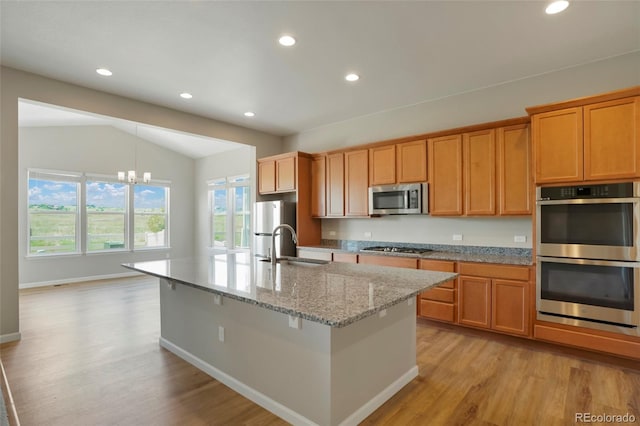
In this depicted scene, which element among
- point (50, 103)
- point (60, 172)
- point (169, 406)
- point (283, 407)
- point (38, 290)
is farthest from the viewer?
point (60, 172)

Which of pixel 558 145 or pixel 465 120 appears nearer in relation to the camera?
pixel 558 145

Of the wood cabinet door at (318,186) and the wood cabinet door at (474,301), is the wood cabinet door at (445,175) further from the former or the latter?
the wood cabinet door at (318,186)

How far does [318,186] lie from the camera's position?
17.6 feet

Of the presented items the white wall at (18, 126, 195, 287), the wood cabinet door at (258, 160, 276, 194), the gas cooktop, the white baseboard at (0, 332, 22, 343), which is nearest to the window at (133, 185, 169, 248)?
the white wall at (18, 126, 195, 287)

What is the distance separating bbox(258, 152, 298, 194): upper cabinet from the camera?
17.6 feet

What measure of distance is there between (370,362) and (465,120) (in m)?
3.32

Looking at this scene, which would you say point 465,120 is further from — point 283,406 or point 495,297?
point 283,406

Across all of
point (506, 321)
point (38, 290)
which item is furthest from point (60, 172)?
point (506, 321)

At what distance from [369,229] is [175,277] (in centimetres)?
330

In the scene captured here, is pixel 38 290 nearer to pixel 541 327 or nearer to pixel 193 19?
pixel 193 19

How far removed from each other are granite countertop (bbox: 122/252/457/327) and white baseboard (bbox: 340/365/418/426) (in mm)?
787

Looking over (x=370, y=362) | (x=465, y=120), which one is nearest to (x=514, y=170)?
(x=465, y=120)

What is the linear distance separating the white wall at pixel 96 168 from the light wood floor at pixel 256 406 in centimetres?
343

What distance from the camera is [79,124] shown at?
22.2 feet
